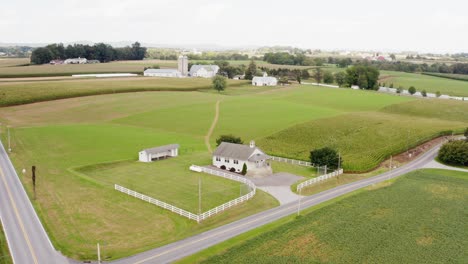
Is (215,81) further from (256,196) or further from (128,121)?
(256,196)

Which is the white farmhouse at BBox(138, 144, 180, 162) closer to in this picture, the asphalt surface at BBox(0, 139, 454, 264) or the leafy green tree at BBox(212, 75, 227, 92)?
the asphalt surface at BBox(0, 139, 454, 264)

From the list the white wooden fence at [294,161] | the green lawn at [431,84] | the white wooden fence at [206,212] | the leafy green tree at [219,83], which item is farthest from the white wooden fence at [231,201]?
the green lawn at [431,84]

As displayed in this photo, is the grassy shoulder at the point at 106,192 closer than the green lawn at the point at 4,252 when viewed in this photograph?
No

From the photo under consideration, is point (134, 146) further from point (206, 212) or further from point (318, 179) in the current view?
point (206, 212)

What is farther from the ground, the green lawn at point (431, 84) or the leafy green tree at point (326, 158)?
the green lawn at point (431, 84)

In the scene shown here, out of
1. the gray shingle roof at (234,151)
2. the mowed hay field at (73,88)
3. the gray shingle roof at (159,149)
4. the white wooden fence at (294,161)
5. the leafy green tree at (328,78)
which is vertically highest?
the leafy green tree at (328,78)

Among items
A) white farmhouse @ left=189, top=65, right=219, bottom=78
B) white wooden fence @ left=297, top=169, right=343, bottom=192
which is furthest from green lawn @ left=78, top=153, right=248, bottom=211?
white farmhouse @ left=189, top=65, right=219, bottom=78

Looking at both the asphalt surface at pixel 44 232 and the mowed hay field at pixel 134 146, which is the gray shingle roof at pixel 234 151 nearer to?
the mowed hay field at pixel 134 146
